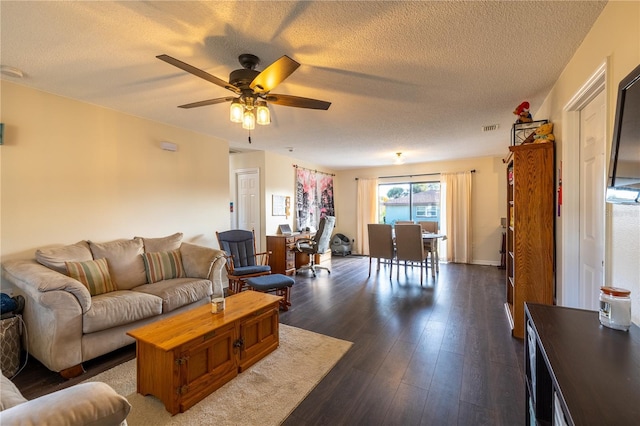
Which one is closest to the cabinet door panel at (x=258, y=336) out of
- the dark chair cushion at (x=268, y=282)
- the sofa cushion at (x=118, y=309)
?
the dark chair cushion at (x=268, y=282)

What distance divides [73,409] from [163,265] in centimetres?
269

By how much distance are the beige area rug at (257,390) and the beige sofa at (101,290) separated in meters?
0.31

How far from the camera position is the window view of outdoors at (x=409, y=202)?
674 cm

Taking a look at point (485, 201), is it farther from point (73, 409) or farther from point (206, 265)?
point (73, 409)

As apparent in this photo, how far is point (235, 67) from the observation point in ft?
7.31

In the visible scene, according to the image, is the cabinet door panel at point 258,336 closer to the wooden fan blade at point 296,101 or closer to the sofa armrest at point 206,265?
the sofa armrest at point 206,265

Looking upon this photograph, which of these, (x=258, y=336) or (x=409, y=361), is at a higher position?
(x=258, y=336)

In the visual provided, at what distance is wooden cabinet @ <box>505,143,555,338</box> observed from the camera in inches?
97.2

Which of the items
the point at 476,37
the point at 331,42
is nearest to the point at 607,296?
the point at 476,37

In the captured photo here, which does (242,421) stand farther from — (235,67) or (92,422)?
(235,67)

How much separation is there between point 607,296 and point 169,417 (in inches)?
94.1

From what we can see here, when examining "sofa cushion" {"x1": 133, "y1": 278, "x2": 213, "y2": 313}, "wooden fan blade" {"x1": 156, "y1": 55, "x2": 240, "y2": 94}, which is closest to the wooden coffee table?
"sofa cushion" {"x1": 133, "y1": 278, "x2": 213, "y2": 313}

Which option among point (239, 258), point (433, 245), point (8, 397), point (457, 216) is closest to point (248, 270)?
point (239, 258)

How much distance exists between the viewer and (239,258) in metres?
4.16
